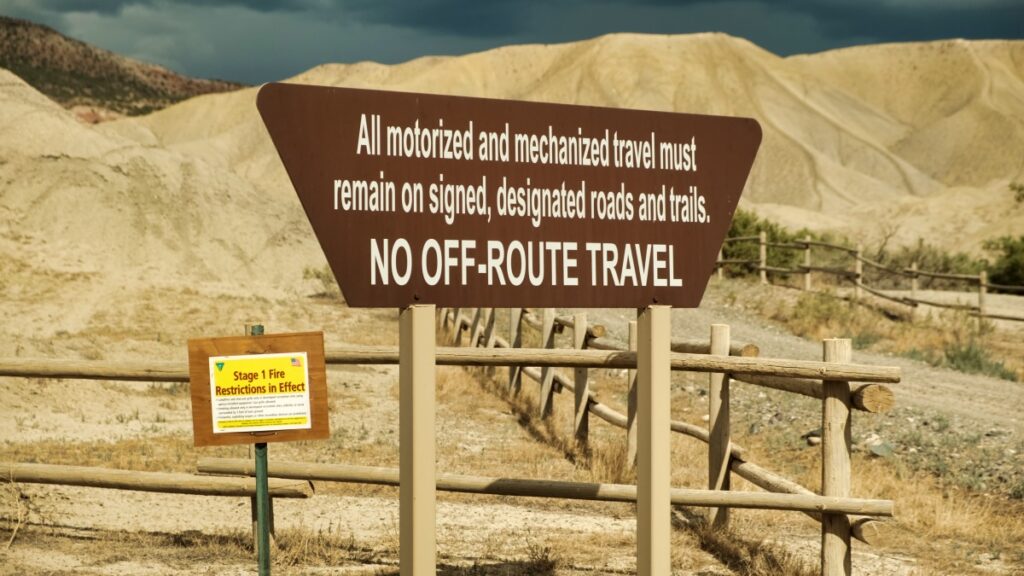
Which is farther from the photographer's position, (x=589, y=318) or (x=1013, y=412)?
(x=589, y=318)

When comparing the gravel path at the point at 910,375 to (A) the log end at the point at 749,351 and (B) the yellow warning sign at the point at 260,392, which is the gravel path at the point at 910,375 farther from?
(B) the yellow warning sign at the point at 260,392

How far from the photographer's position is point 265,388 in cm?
423

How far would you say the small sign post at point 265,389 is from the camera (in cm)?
421

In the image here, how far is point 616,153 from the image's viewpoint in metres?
4.42

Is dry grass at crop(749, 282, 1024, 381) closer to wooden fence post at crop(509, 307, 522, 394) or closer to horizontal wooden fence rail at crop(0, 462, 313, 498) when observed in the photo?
wooden fence post at crop(509, 307, 522, 394)

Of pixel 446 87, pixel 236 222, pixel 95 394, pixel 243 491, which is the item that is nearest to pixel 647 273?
pixel 243 491

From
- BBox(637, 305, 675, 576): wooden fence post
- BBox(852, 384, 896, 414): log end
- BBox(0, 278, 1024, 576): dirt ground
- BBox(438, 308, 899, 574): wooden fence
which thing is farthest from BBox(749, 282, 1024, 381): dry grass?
BBox(637, 305, 675, 576): wooden fence post

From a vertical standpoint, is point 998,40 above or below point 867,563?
above

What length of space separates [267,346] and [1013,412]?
10617mm

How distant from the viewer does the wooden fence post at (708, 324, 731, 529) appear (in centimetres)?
684

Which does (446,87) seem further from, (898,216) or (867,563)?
(867,563)

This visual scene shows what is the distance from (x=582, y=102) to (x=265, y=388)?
9281cm

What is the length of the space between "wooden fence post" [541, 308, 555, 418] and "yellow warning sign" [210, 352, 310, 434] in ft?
22.0

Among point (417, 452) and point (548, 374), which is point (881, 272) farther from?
point (417, 452)
